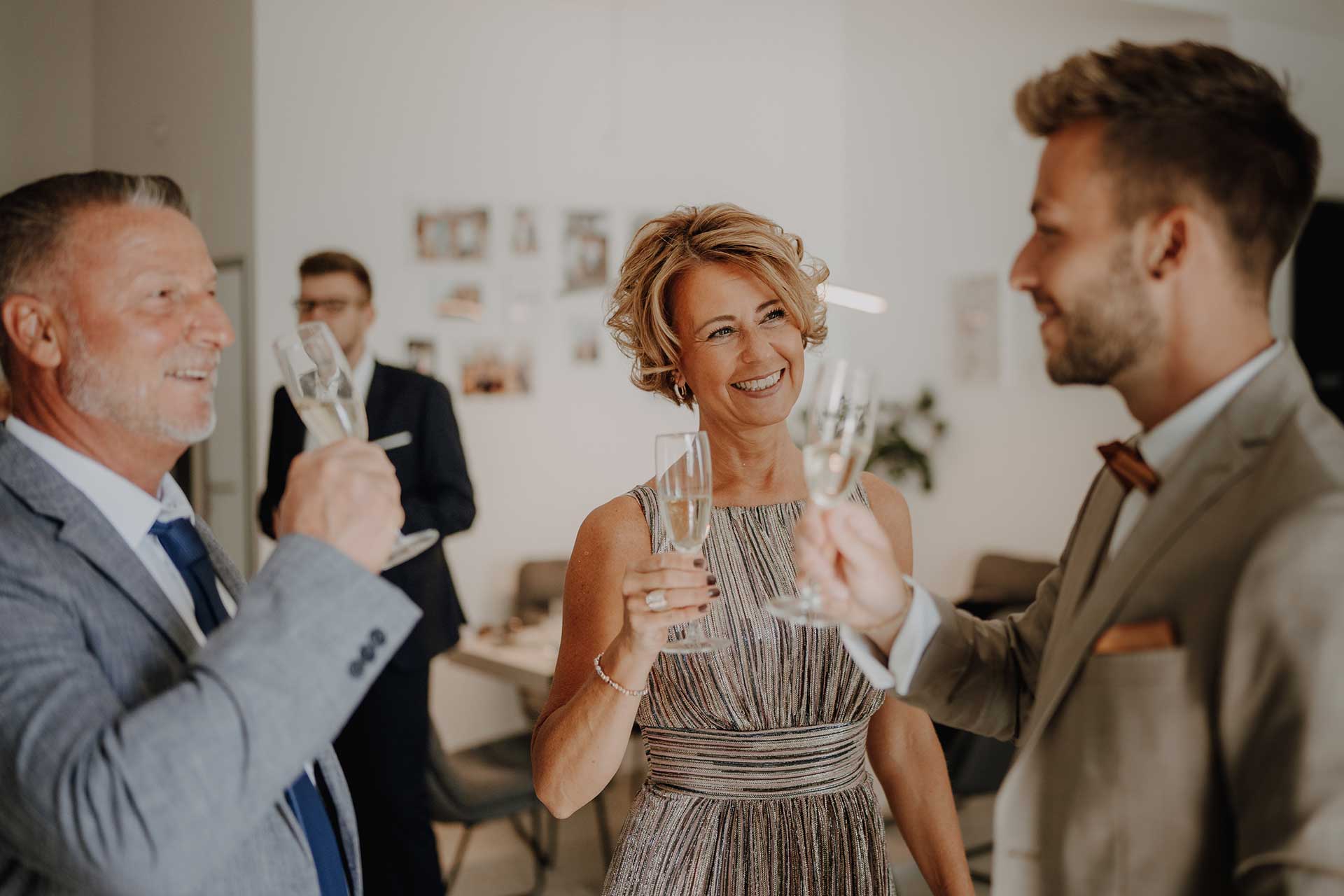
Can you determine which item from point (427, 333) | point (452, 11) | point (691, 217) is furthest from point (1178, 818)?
point (452, 11)

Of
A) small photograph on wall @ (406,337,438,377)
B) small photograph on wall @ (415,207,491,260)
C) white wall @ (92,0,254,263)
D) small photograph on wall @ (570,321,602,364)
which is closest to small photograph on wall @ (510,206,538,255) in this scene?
small photograph on wall @ (415,207,491,260)

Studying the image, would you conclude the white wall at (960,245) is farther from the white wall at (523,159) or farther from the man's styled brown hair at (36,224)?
the man's styled brown hair at (36,224)

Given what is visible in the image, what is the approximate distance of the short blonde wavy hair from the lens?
1.91 m

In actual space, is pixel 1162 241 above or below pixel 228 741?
above

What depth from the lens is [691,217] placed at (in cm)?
198

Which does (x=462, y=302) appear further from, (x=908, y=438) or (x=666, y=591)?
(x=666, y=591)

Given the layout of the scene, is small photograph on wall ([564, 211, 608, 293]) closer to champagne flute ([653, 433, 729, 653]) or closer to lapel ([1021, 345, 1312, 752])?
champagne flute ([653, 433, 729, 653])

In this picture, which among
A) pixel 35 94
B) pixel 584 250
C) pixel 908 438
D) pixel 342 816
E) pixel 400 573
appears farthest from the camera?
pixel 35 94

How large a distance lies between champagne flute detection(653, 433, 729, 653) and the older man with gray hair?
395 mm

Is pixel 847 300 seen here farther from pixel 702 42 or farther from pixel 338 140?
pixel 338 140

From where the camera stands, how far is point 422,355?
5.82 m

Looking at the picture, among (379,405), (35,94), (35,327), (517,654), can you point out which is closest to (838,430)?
(35,327)

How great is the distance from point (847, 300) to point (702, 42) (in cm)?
183

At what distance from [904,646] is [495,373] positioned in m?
4.85
